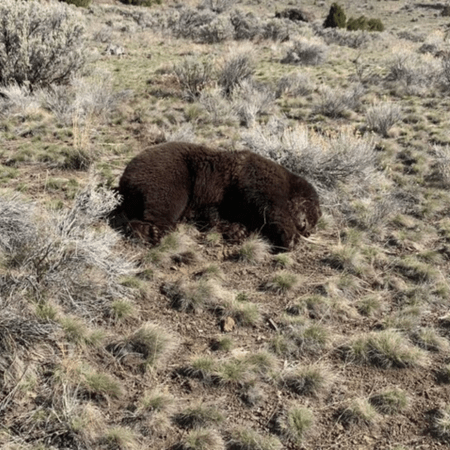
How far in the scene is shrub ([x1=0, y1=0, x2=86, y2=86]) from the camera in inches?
432

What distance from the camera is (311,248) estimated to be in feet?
20.5

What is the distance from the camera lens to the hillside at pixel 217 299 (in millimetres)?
3695

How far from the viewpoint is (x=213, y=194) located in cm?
622

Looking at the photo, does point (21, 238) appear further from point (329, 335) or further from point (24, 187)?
point (329, 335)

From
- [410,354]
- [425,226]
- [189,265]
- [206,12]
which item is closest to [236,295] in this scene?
[189,265]

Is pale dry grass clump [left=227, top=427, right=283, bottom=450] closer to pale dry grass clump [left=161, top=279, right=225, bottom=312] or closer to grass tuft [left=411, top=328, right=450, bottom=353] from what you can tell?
pale dry grass clump [left=161, top=279, right=225, bottom=312]

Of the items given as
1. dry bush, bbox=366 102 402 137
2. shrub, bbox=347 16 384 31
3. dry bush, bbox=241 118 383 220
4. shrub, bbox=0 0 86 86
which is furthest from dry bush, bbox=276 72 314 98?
shrub, bbox=347 16 384 31

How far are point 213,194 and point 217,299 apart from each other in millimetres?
1631

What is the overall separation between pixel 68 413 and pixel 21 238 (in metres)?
2.19

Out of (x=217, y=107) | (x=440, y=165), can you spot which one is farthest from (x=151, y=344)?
(x=217, y=107)

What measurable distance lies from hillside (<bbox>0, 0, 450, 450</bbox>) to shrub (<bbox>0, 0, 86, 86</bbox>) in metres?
0.35

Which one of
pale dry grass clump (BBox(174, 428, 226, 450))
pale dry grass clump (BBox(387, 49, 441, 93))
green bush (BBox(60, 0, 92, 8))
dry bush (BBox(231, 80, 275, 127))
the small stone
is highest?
pale dry grass clump (BBox(387, 49, 441, 93))

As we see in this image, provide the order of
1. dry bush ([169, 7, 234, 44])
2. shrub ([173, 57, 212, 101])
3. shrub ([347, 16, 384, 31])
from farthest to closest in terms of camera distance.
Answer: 1. shrub ([347, 16, 384, 31])
2. dry bush ([169, 7, 234, 44])
3. shrub ([173, 57, 212, 101])

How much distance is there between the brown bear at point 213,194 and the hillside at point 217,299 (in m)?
0.24
